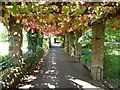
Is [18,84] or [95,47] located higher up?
[95,47]

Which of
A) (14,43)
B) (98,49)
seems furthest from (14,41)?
(98,49)

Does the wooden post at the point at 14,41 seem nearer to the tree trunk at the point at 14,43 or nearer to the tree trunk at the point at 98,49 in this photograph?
the tree trunk at the point at 14,43

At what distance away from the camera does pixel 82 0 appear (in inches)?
144

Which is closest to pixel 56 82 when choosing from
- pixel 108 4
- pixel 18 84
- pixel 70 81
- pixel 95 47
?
pixel 70 81

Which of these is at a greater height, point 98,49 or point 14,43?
point 14,43

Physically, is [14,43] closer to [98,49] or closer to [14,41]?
[14,41]

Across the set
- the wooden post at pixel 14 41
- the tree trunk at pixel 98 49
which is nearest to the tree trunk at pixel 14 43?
the wooden post at pixel 14 41

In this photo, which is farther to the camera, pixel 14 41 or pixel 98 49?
pixel 98 49

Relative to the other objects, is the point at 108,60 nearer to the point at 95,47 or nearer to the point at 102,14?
the point at 95,47

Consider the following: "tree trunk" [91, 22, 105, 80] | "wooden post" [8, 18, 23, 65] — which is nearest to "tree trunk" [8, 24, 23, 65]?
"wooden post" [8, 18, 23, 65]

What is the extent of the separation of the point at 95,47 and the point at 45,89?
11.1ft

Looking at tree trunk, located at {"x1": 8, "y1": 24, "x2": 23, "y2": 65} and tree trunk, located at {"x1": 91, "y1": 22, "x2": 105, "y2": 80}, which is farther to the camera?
tree trunk, located at {"x1": 91, "y1": 22, "x2": 105, "y2": 80}

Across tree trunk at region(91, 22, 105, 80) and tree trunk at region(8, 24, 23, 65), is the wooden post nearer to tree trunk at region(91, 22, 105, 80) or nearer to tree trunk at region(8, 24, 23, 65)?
tree trunk at region(8, 24, 23, 65)

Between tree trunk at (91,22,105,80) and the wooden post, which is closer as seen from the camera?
the wooden post
